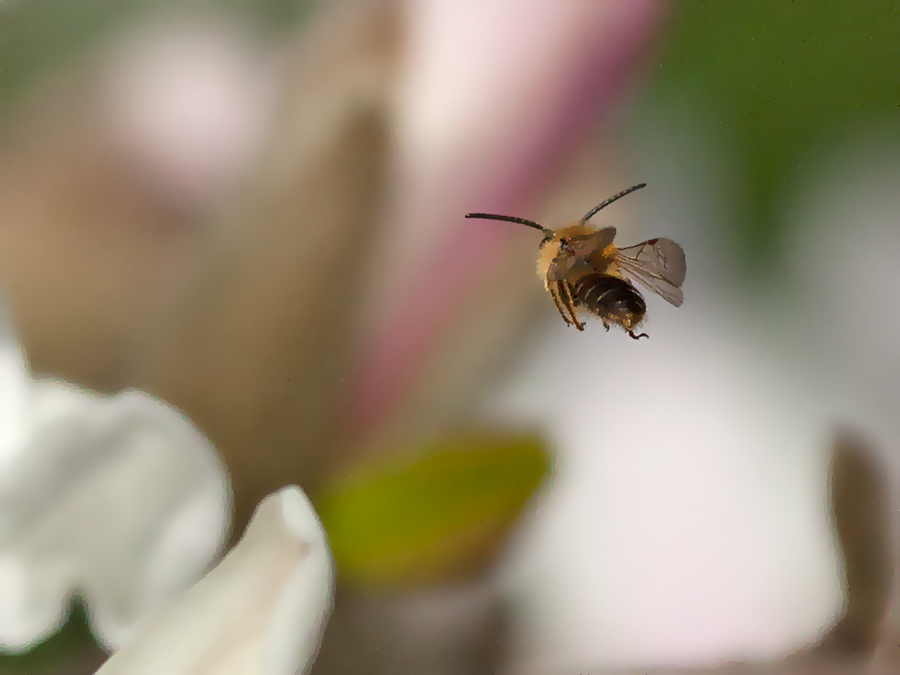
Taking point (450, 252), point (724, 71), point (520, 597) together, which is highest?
point (724, 71)

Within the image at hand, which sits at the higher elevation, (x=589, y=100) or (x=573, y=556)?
(x=589, y=100)

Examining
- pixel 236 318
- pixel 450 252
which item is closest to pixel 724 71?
pixel 450 252

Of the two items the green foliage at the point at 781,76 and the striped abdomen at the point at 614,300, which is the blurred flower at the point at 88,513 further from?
the green foliage at the point at 781,76

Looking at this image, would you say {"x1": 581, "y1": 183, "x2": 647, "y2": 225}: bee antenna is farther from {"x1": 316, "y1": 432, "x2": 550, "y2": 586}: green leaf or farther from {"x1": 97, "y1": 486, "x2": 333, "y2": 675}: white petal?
{"x1": 97, "y1": 486, "x2": 333, "y2": 675}: white petal

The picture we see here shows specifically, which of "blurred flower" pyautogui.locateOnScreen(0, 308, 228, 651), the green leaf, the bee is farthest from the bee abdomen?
"blurred flower" pyautogui.locateOnScreen(0, 308, 228, 651)

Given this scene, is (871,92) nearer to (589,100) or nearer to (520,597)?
(589,100)

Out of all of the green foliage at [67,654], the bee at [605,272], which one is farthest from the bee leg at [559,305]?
the green foliage at [67,654]

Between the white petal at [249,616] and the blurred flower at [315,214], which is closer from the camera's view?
the white petal at [249,616]
